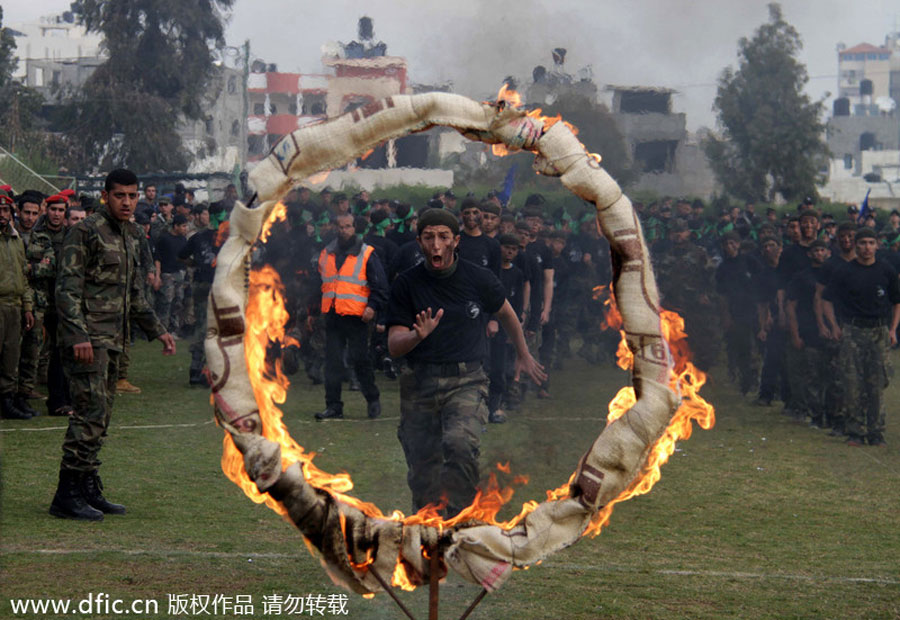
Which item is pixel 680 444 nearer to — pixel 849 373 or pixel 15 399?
pixel 849 373

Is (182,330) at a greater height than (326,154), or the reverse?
(326,154)

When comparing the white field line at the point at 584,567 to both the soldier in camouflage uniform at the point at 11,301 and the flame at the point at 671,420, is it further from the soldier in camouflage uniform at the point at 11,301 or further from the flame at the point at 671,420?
the soldier in camouflage uniform at the point at 11,301

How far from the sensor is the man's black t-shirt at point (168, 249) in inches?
738

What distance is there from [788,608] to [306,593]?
2851 millimetres

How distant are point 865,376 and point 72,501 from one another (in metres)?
8.54

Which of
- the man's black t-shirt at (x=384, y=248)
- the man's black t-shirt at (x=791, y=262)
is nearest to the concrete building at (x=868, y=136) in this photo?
the man's black t-shirt at (x=791, y=262)

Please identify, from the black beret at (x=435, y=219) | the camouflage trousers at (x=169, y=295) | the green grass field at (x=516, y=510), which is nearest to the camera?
the black beret at (x=435, y=219)

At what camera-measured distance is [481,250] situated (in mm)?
11336

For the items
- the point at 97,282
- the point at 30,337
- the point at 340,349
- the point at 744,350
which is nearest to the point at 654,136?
the point at 744,350

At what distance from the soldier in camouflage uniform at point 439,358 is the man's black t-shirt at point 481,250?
366cm

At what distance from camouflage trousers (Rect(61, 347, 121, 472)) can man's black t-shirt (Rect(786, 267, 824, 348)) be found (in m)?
8.71

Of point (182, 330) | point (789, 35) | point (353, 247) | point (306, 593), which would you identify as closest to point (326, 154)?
A: point (306, 593)

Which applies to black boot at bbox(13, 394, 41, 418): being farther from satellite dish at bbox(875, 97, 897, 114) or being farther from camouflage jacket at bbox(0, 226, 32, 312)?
satellite dish at bbox(875, 97, 897, 114)

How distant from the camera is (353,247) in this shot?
41.1 ft
